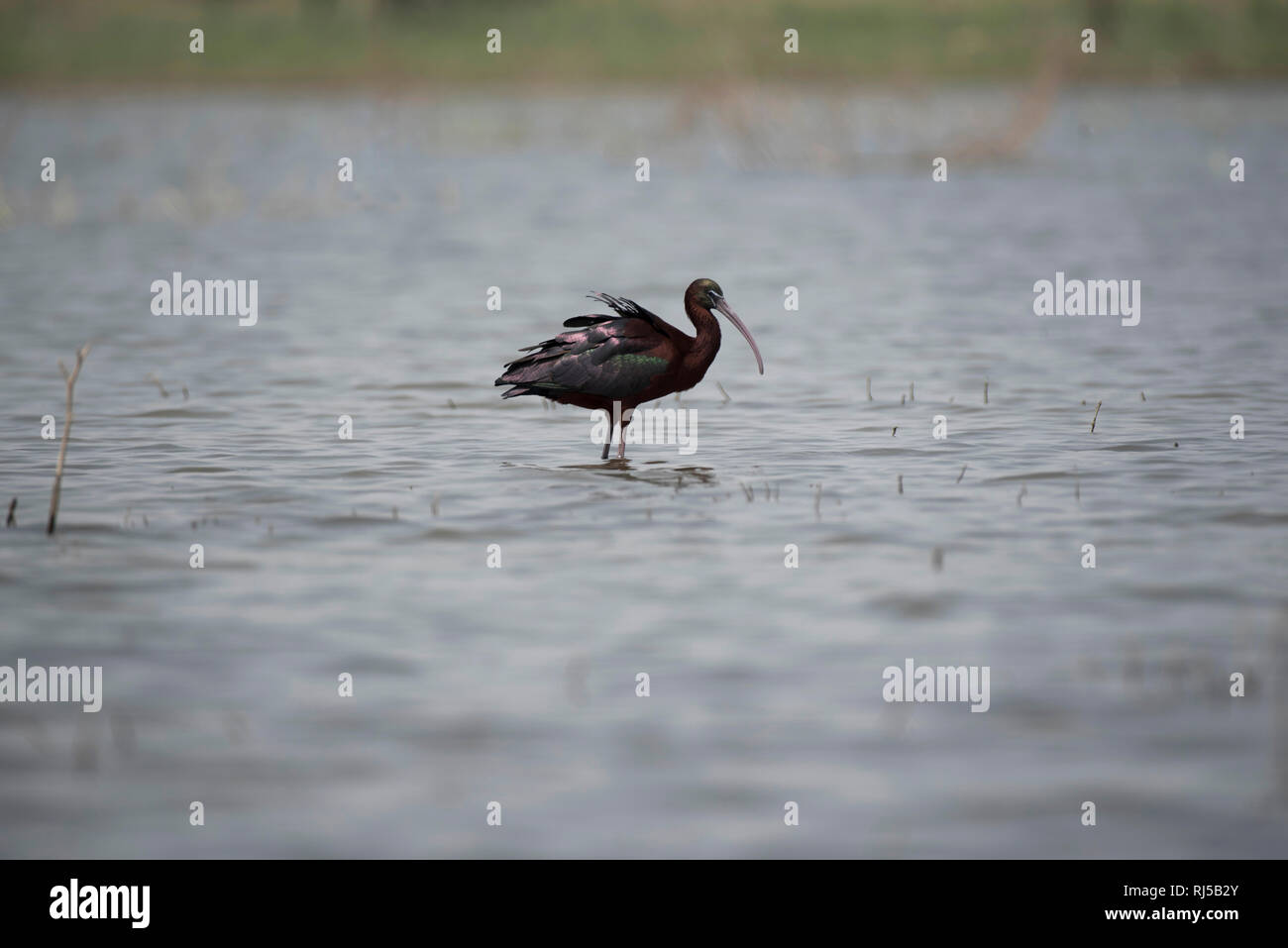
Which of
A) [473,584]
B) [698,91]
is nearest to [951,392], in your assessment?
[473,584]

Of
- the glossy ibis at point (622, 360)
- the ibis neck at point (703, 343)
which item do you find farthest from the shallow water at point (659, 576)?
the ibis neck at point (703, 343)

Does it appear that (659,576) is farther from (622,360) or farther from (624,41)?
(624,41)

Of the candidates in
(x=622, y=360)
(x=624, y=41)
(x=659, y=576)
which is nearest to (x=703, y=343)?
(x=622, y=360)

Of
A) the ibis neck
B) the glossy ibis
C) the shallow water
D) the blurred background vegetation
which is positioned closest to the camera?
the shallow water

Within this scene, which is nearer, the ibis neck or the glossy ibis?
the glossy ibis

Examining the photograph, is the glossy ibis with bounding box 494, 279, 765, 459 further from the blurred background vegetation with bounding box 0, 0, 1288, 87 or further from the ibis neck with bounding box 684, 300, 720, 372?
the blurred background vegetation with bounding box 0, 0, 1288, 87

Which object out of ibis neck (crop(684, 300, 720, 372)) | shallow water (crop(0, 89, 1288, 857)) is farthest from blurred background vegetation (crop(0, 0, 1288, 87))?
ibis neck (crop(684, 300, 720, 372))

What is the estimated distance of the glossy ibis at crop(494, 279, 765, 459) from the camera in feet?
36.7

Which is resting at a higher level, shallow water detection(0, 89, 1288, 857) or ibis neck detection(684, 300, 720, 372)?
ibis neck detection(684, 300, 720, 372)

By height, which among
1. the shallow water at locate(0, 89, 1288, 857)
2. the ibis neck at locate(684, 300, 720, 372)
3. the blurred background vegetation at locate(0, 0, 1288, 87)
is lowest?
the shallow water at locate(0, 89, 1288, 857)

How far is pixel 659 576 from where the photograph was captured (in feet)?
27.4

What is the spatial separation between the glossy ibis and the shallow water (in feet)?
1.62

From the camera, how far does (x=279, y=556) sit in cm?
879

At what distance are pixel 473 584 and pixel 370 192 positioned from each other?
26683mm
